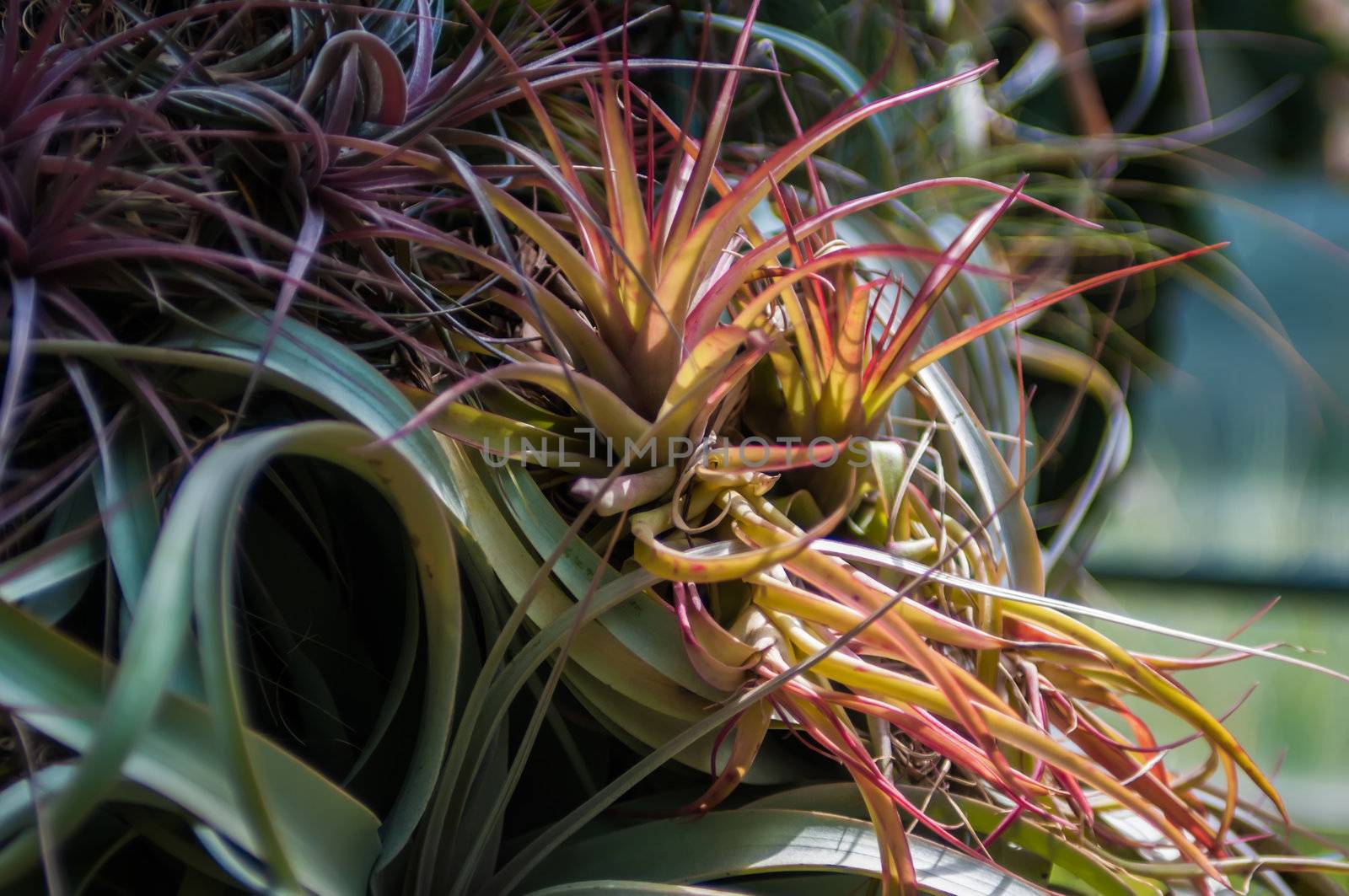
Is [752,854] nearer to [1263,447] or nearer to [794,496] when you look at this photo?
[794,496]

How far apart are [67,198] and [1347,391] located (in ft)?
2.29

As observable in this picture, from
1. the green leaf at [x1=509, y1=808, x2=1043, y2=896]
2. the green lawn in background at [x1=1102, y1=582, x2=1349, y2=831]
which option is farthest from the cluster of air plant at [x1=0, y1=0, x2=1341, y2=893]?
the green lawn in background at [x1=1102, y1=582, x2=1349, y2=831]

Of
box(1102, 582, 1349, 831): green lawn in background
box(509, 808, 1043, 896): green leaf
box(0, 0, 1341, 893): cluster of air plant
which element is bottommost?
box(1102, 582, 1349, 831): green lawn in background

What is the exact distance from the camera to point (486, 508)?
202 millimetres

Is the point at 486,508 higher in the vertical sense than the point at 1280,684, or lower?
higher

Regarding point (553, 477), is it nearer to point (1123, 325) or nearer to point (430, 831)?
point (430, 831)

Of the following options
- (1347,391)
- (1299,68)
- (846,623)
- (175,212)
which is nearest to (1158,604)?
(1347,391)

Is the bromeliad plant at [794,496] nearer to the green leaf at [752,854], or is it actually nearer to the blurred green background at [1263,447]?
the green leaf at [752,854]

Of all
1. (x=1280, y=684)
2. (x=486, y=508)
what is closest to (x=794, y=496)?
(x=486, y=508)

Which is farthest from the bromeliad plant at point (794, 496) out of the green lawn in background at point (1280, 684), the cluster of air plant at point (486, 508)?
the green lawn in background at point (1280, 684)

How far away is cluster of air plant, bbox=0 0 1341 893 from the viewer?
6.8 inches

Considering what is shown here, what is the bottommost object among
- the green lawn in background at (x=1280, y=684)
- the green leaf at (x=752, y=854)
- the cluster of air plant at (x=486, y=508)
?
the green lawn in background at (x=1280, y=684)

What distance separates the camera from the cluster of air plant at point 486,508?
0.17 m

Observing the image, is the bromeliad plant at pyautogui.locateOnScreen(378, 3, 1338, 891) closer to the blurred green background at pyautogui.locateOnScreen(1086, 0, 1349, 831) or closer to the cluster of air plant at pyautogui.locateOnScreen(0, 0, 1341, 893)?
the cluster of air plant at pyautogui.locateOnScreen(0, 0, 1341, 893)
